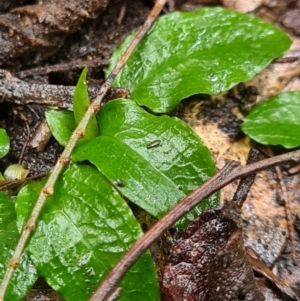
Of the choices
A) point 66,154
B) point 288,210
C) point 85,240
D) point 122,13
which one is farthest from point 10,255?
point 122,13

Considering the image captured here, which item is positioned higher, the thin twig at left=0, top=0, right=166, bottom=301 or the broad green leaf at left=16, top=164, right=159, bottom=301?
the thin twig at left=0, top=0, right=166, bottom=301

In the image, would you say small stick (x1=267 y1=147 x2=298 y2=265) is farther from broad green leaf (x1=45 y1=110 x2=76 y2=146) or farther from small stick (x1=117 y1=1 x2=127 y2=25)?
small stick (x1=117 y1=1 x2=127 y2=25)

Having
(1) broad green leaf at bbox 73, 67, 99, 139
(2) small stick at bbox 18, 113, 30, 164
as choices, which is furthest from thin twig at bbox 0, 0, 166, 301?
(2) small stick at bbox 18, 113, 30, 164

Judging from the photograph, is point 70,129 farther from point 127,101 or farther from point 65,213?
point 65,213

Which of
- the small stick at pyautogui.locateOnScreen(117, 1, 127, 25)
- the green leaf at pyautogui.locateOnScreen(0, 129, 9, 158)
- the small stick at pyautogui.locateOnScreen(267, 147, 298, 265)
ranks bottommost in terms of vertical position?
the small stick at pyautogui.locateOnScreen(267, 147, 298, 265)

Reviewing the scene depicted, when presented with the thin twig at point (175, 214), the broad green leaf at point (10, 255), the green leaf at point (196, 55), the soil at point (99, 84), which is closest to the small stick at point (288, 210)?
the soil at point (99, 84)

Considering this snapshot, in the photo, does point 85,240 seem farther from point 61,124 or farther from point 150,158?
point 61,124

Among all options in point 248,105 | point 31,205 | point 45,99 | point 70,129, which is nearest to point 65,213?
point 31,205
